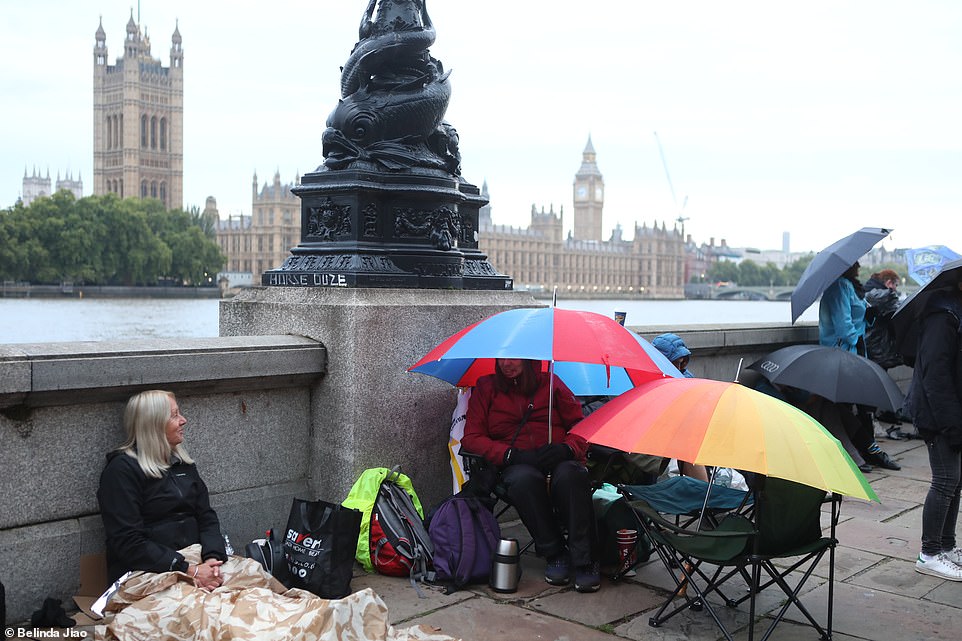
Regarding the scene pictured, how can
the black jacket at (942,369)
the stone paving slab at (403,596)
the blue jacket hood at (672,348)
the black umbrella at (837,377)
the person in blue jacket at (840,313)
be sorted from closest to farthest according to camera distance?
the stone paving slab at (403,596), the black jacket at (942,369), the blue jacket hood at (672,348), the black umbrella at (837,377), the person in blue jacket at (840,313)

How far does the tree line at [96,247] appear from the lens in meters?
64.4

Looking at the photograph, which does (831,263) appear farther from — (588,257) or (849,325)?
(588,257)

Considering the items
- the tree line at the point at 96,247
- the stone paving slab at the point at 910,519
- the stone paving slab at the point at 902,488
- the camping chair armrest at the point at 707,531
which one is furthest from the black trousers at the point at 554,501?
the tree line at the point at 96,247

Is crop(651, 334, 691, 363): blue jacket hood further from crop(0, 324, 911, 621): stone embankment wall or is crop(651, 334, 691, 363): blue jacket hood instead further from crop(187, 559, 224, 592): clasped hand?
crop(187, 559, 224, 592): clasped hand

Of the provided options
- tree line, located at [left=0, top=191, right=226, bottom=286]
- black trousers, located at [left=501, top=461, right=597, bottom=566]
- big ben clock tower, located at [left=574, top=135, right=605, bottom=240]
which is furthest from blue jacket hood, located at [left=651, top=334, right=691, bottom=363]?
big ben clock tower, located at [left=574, top=135, right=605, bottom=240]

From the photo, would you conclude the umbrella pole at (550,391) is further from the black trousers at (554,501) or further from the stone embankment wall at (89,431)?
the stone embankment wall at (89,431)

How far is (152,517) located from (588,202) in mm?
164441

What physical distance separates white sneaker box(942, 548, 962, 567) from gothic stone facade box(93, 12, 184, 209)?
12928 cm

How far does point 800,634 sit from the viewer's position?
4.19 meters

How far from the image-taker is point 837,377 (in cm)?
693

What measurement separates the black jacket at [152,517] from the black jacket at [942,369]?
3217 mm

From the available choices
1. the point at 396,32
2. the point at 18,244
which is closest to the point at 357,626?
the point at 396,32

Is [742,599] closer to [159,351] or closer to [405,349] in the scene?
[405,349]

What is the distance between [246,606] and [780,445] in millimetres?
1948
